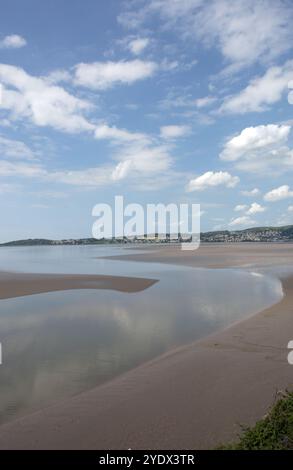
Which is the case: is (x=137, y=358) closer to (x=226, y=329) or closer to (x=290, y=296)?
(x=226, y=329)

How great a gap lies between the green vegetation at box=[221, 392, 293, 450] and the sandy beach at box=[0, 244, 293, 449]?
568 millimetres

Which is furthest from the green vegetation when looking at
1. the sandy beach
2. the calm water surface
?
the calm water surface

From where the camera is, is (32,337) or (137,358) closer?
(137,358)

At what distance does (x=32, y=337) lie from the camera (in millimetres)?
11719

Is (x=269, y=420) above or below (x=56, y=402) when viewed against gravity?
above

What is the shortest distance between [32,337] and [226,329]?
20.9 feet

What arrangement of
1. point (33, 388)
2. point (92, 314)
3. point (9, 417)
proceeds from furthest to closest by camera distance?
point (92, 314), point (33, 388), point (9, 417)

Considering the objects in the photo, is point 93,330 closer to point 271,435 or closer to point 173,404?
point 173,404

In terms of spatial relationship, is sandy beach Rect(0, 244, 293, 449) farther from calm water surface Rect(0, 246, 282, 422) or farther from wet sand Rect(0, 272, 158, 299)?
wet sand Rect(0, 272, 158, 299)

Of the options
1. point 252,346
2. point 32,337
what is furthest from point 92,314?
point 252,346

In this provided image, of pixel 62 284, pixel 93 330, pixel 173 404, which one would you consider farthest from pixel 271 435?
pixel 62 284

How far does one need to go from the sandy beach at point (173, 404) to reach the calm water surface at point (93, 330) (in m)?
0.66

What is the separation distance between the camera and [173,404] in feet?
22.4

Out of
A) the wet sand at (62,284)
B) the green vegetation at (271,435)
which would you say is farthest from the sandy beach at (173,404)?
the wet sand at (62,284)
